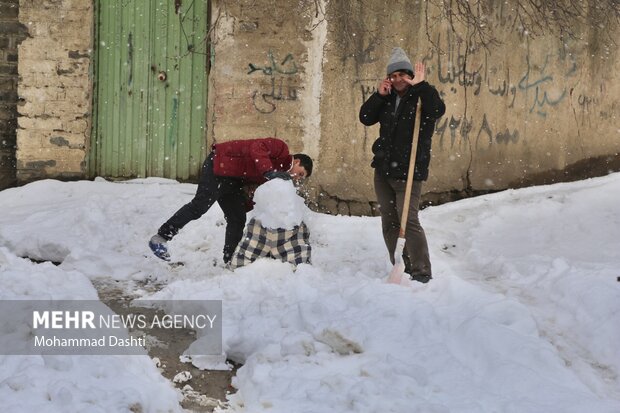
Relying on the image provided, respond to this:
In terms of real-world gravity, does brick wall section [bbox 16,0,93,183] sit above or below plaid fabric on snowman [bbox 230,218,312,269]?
above

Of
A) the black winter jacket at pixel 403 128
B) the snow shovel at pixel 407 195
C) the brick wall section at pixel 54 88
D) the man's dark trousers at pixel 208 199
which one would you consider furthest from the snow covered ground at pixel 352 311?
the black winter jacket at pixel 403 128

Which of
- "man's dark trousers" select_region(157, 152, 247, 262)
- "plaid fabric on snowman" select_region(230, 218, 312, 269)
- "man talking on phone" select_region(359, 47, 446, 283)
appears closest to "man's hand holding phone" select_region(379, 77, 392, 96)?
"man talking on phone" select_region(359, 47, 446, 283)

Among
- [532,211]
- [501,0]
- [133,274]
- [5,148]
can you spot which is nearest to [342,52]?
[501,0]

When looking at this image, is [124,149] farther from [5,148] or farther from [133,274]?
[133,274]

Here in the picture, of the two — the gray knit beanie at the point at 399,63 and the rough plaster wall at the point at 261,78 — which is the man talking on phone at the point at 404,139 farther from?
the rough plaster wall at the point at 261,78

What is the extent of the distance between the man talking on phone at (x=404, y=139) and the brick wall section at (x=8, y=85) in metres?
4.93

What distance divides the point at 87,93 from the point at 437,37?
4.11 m

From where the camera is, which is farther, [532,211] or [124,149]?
[124,149]

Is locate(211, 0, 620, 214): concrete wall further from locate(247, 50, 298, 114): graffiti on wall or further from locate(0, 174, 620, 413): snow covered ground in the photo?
locate(0, 174, 620, 413): snow covered ground

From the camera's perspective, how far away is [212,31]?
8.02 metres

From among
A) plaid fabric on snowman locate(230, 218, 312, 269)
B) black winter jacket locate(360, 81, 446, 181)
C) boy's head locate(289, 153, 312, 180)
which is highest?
black winter jacket locate(360, 81, 446, 181)

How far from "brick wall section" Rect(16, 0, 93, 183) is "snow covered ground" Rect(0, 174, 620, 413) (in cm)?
64

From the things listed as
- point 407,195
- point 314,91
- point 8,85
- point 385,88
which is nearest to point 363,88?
point 314,91

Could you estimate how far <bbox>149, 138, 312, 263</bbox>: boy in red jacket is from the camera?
5406 mm
